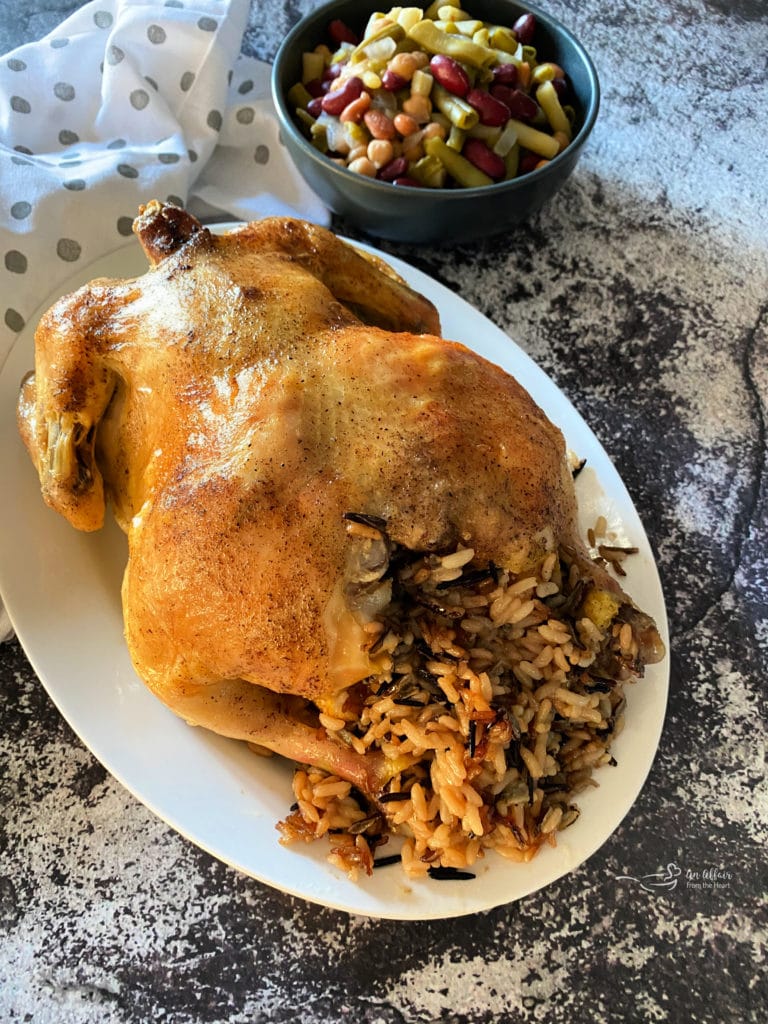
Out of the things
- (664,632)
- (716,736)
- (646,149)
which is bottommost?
(716,736)

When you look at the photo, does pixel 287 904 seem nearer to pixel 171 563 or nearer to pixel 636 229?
pixel 171 563

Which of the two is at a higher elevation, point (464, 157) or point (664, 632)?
point (464, 157)

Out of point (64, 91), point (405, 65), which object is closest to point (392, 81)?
point (405, 65)

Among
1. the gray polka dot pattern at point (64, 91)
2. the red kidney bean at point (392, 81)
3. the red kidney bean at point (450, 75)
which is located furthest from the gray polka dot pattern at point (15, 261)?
the red kidney bean at point (450, 75)

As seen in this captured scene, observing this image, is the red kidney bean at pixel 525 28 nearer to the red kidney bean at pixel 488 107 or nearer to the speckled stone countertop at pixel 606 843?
the red kidney bean at pixel 488 107

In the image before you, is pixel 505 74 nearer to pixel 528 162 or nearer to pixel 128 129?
pixel 528 162

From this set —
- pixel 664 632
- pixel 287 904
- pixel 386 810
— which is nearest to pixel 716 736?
pixel 664 632

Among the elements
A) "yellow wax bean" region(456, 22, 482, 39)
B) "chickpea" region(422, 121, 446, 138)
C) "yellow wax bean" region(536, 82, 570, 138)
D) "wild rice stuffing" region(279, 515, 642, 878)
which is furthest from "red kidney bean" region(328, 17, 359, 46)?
"wild rice stuffing" region(279, 515, 642, 878)
